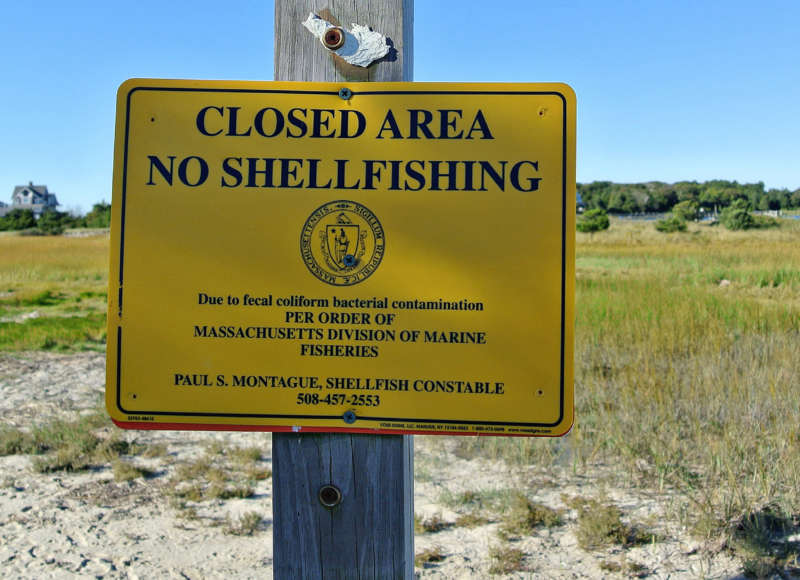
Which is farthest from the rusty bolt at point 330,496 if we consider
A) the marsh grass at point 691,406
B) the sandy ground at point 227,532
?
the marsh grass at point 691,406

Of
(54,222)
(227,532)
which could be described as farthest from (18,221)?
(227,532)

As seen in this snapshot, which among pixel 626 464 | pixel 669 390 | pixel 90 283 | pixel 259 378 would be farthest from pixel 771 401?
pixel 90 283

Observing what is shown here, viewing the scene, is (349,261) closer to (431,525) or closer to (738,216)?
(431,525)

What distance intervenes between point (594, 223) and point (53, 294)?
2686 centimetres

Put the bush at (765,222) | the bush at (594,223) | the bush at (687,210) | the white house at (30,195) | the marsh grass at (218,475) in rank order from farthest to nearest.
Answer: the white house at (30,195) → the bush at (687,210) → the bush at (594,223) → the bush at (765,222) → the marsh grass at (218,475)

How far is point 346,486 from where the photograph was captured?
5.19 ft

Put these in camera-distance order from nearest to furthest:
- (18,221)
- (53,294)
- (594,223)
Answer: (53,294) < (594,223) < (18,221)

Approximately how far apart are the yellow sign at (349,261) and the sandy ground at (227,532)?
1.92m

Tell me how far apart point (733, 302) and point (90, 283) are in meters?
14.7

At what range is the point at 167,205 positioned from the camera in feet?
5.18

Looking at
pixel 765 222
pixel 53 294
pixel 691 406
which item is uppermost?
pixel 765 222

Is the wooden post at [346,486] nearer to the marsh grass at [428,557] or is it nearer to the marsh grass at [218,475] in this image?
the marsh grass at [428,557]

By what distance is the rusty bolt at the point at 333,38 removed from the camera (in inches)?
61.5

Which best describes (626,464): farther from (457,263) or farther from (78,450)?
(78,450)
